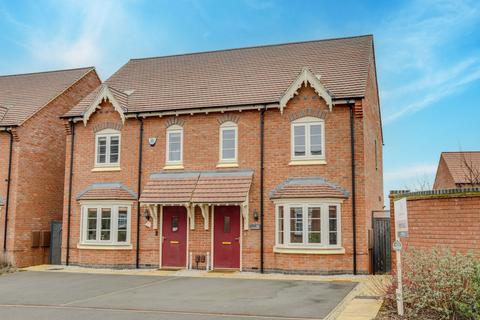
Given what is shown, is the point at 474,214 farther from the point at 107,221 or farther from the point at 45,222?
the point at 45,222

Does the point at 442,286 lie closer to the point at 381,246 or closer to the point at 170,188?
the point at 381,246

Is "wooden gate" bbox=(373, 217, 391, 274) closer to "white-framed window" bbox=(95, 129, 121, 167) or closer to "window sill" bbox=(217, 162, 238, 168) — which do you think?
"window sill" bbox=(217, 162, 238, 168)

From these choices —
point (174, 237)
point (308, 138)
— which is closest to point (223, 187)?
point (174, 237)

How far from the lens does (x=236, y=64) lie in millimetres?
25234

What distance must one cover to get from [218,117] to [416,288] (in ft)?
41.2

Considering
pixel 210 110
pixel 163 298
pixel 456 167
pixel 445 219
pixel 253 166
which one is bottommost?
pixel 163 298

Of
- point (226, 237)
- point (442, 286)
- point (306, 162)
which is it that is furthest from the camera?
point (226, 237)

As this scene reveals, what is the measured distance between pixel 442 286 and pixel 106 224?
50.8 ft

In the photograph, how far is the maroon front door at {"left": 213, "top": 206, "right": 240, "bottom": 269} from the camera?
68.1 feet

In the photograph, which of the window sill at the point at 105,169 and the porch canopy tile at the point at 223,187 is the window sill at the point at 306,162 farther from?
the window sill at the point at 105,169

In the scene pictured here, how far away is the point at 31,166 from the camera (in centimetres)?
2377

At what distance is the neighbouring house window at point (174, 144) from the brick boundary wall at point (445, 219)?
1121cm

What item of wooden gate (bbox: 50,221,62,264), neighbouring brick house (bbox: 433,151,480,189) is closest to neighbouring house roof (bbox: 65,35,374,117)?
wooden gate (bbox: 50,221,62,264)

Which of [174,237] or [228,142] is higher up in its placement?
[228,142]
